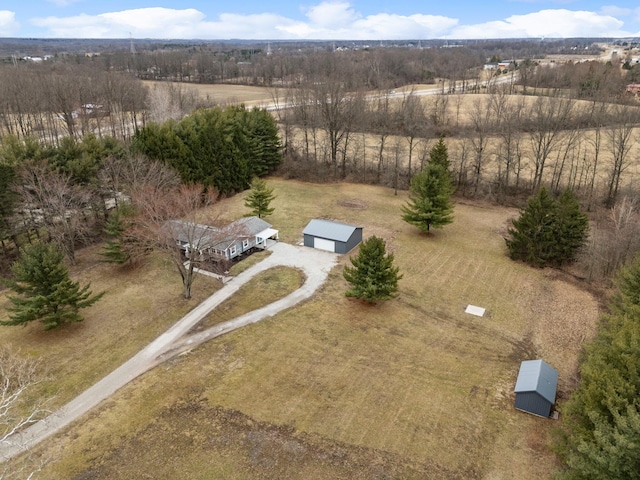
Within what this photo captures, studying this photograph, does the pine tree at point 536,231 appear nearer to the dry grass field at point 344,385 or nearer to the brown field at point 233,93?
the dry grass field at point 344,385

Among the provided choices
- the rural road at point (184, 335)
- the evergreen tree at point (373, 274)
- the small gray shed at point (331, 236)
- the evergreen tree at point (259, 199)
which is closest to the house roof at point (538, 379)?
the evergreen tree at point (373, 274)

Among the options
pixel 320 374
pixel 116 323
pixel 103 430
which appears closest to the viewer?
pixel 103 430

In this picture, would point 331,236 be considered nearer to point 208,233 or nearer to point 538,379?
point 208,233

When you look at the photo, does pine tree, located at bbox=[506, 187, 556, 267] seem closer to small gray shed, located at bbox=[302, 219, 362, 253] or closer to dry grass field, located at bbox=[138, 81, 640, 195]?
small gray shed, located at bbox=[302, 219, 362, 253]

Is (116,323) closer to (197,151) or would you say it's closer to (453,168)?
(197,151)

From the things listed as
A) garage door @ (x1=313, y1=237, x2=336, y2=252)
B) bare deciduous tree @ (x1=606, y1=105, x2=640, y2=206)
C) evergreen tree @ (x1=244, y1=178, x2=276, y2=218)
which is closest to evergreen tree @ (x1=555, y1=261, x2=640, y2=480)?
garage door @ (x1=313, y1=237, x2=336, y2=252)

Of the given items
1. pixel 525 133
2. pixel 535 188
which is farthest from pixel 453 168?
pixel 525 133
